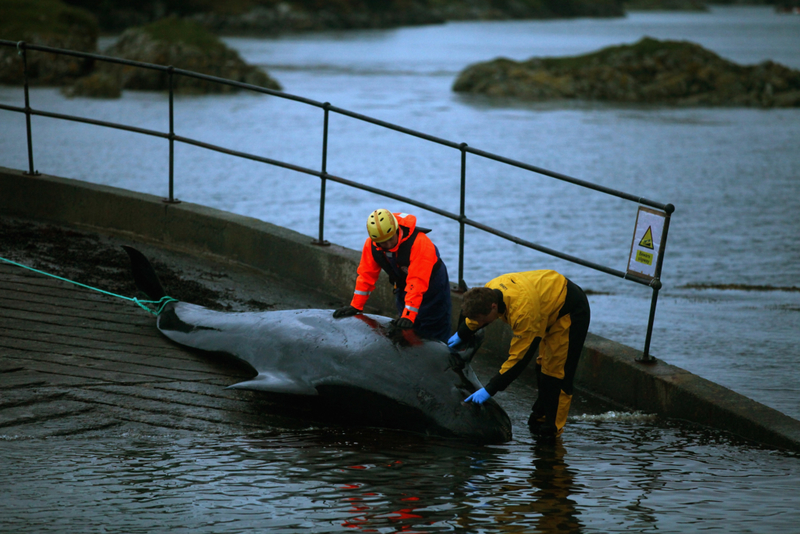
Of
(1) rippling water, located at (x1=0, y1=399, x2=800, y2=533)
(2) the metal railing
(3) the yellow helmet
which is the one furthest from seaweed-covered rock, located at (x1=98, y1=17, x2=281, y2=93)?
(1) rippling water, located at (x1=0, y1=399, x2=800, y2=533)

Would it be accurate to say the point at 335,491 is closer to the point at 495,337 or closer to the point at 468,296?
the point at 468,296

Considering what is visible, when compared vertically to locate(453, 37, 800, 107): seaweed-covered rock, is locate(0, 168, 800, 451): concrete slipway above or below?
below

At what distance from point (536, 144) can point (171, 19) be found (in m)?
25.3

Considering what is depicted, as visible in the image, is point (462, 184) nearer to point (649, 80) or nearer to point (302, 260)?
point (302, 260)

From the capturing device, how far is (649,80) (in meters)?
41.4

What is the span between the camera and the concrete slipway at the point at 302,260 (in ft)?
19.5

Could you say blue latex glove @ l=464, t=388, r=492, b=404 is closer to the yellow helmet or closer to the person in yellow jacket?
the person in yellow jacket

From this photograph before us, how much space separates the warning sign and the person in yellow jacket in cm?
75

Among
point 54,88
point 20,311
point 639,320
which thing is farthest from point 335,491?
point 54,88

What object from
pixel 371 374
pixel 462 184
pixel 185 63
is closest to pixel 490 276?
pixel 462 184

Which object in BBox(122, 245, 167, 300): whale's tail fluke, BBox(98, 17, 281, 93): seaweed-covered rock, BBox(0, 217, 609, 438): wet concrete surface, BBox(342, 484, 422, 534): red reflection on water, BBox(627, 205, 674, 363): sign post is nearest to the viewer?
BBox(342, 484, 422, 534): red reflection on water

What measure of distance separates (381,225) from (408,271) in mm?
414

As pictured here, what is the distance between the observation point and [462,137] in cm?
2791

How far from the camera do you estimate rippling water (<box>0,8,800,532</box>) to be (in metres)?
4.39
